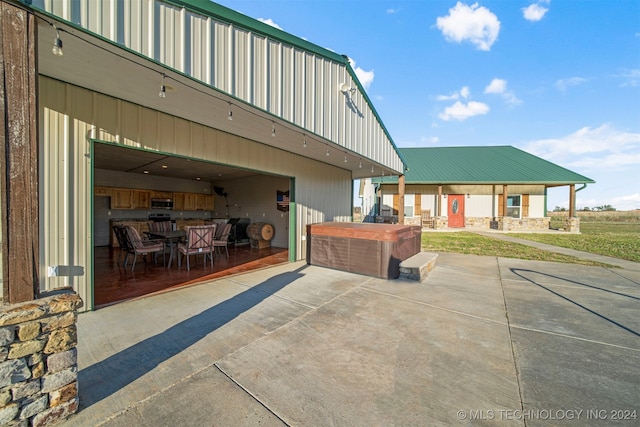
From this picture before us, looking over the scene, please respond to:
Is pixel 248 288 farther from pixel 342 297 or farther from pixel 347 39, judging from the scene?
pixel 347 39

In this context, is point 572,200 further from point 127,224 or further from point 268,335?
point 127,224

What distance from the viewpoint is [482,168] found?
1722 centimetres

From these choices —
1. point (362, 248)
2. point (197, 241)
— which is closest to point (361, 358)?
point (362, 248)

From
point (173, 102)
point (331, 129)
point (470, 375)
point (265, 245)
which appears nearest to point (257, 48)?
point (173, 102)

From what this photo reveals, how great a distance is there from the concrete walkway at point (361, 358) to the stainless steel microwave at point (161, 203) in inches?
319

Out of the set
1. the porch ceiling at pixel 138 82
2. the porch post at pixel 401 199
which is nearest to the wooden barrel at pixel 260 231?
the porch post at pixel 401 199

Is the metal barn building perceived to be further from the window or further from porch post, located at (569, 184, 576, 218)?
porch post, located at (569, 184, 576, 218)

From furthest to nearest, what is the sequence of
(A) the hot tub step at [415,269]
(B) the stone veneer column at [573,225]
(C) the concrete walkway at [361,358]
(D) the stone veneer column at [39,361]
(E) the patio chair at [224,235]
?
(B) the stone veneer column at [573,225]
(E) the patio chair at [224,235]
(A) the hot tub step at [415,269]
(C) the concrete walkway at [361,358]
(D) the stone veneer column at [39,361]

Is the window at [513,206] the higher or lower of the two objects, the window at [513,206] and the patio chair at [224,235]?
the higher

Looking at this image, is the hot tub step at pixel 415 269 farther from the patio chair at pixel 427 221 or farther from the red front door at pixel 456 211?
the red front door at pixel 456 211

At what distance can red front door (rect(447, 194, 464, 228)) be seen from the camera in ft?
56.2

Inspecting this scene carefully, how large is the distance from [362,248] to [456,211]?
1409 cm

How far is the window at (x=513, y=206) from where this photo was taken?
54.3ft

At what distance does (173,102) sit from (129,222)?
8.32 meters
